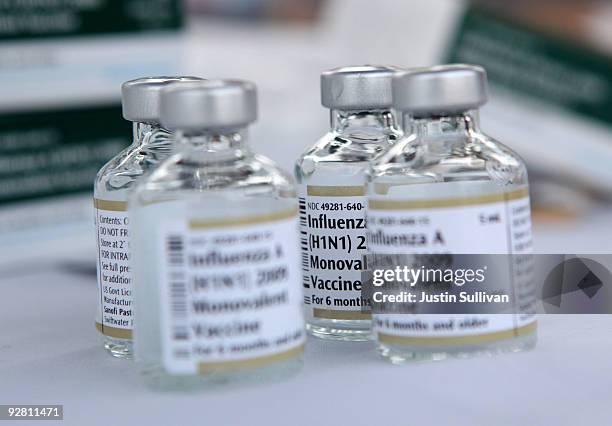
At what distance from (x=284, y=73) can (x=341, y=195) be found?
2.68 ft

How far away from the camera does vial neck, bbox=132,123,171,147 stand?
25.2 inches

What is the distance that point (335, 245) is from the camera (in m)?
0.65

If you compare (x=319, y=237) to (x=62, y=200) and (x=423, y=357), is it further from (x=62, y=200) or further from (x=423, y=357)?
(x=62, y=200)

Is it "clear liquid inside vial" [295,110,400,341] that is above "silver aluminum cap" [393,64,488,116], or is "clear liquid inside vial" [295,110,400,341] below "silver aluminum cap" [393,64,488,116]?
below

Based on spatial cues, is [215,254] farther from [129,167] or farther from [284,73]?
[284,73]

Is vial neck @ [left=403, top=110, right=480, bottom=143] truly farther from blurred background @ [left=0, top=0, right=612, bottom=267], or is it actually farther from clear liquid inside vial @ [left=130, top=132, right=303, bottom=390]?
blurred background @ [left=0, top=0, right=612, bottom=267]

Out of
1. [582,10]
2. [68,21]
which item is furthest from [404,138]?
[582,10]

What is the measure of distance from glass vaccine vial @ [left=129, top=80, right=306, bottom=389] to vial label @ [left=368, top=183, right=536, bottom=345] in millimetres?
57

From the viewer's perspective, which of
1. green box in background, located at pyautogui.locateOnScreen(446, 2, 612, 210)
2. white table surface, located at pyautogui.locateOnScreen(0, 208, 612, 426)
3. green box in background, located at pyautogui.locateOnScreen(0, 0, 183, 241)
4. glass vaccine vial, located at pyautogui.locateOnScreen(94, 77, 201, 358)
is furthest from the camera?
green box in background, located at pyautogui.locateOnScreen(446, 2, 612, 210)

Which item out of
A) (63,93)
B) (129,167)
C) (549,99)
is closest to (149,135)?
(129,167)

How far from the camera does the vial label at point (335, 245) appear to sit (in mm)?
638

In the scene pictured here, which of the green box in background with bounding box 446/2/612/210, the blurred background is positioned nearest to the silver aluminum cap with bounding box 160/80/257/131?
the blurred background

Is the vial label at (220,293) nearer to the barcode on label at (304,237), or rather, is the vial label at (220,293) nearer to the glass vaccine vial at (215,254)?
the glass vaccine vial at (215,254)

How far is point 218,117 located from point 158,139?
0.41 feet
